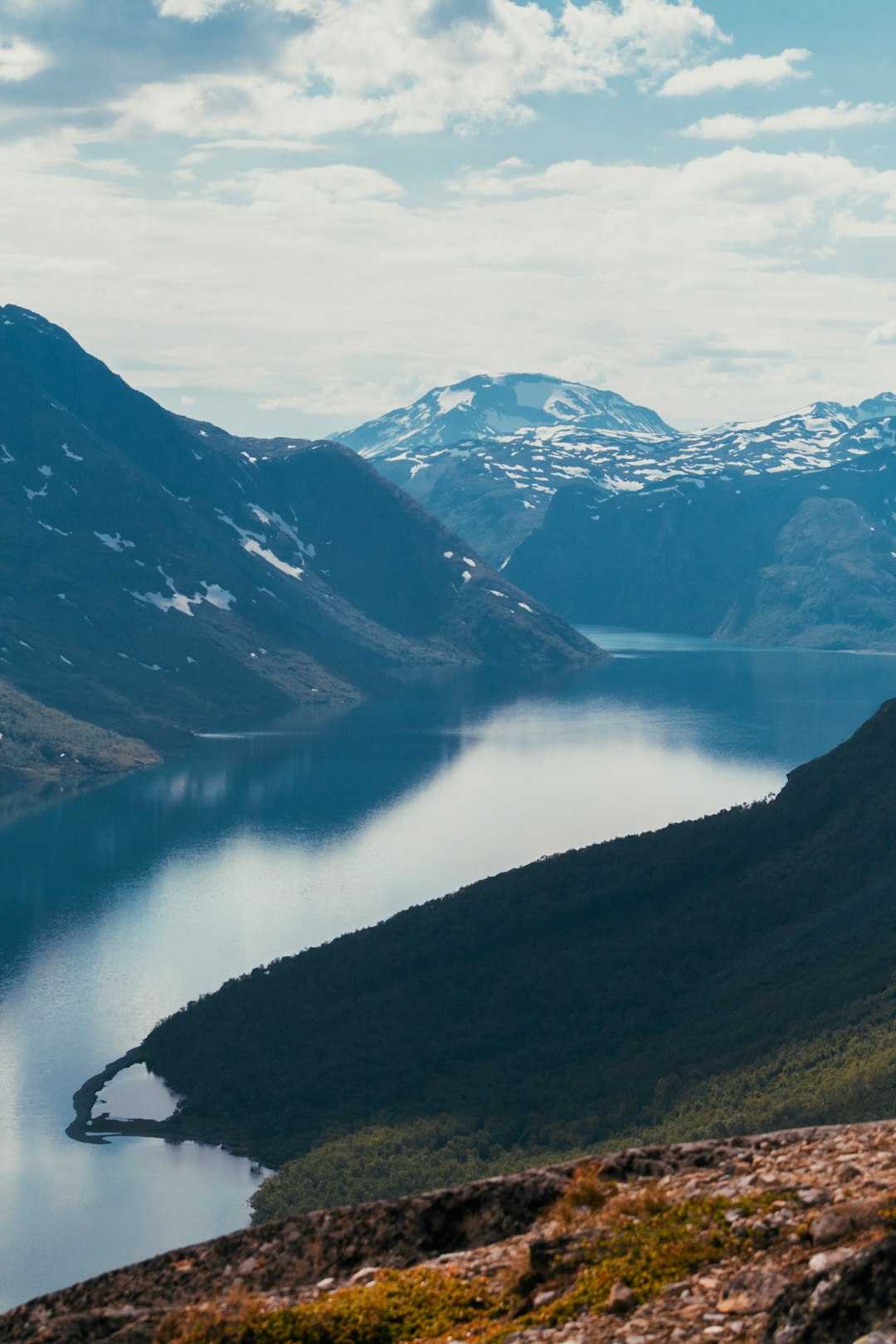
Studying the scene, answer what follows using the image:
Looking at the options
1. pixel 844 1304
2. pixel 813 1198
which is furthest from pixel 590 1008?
pixel 844 1304

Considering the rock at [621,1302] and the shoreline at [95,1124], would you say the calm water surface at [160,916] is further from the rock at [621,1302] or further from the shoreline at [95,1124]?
the rock at [621,1302]

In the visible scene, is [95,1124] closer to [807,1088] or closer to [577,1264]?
[807,1088]

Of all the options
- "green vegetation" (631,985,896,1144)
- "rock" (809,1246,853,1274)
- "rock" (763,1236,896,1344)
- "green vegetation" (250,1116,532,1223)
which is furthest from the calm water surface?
"rock" (763,1236,896,1344)

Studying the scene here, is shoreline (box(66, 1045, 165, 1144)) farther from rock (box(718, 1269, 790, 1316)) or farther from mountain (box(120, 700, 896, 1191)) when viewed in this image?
rock (box(718, 1269, 790, 1316))

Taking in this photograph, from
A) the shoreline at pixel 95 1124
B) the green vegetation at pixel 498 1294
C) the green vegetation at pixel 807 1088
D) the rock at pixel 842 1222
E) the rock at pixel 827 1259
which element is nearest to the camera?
the rock at pixel 827 1259

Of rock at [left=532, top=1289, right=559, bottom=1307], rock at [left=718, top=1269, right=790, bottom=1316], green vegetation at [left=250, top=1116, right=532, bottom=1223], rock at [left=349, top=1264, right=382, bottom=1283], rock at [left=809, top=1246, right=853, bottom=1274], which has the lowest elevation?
green vegetation at [left=250, top=1116, right=532, bottom=1223]

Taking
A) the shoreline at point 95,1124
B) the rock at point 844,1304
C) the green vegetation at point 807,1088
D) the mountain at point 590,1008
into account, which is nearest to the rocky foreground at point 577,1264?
the rock at point 844,1304
